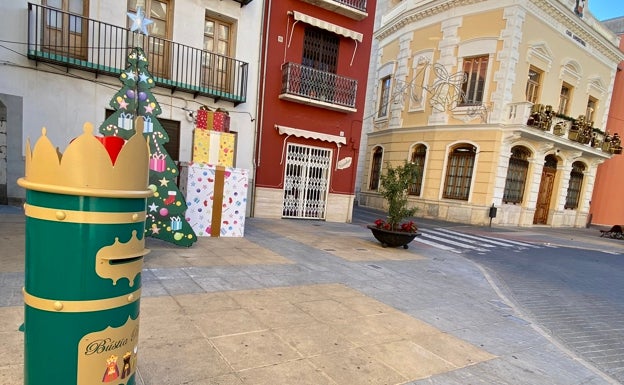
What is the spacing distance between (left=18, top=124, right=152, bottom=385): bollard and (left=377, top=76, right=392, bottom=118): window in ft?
67.9

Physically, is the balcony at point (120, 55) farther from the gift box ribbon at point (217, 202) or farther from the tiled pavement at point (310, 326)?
the tiled pavement at point (310, 326)

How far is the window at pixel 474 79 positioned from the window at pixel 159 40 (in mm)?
13418

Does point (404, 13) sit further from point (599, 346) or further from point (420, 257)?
point (599, 346)

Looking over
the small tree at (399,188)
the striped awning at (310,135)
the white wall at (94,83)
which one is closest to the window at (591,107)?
the striped awning at (310,135)

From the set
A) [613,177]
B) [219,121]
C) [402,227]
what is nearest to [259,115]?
[219,121]

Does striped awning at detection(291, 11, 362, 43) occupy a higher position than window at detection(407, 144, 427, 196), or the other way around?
striped awning at detection(291, 11, 362, 43)

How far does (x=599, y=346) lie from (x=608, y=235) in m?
18.3

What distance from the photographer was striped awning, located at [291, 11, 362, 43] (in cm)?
1123

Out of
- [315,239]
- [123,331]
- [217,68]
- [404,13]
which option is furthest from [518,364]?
[404,13]

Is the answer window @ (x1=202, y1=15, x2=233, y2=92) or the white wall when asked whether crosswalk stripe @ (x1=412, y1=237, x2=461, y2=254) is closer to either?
the white wall

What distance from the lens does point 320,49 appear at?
12234 millimetres

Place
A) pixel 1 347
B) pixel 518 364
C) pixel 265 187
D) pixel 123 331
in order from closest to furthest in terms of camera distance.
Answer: pixel 123 331 < pixel 1 347 < pixel 518 364 < pixel 265 187

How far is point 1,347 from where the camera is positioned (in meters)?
2.70

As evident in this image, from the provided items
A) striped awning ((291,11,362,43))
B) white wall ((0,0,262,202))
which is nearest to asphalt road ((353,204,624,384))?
white wall ((0,0,262,202))
